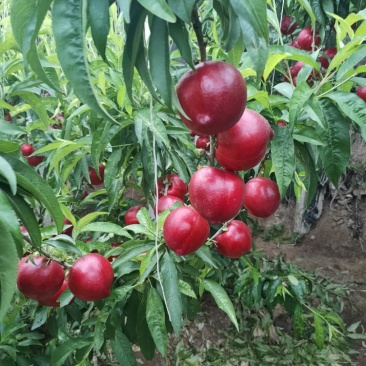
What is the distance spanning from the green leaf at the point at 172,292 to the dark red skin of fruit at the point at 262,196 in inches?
9.9

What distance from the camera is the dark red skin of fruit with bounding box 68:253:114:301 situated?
878 mm

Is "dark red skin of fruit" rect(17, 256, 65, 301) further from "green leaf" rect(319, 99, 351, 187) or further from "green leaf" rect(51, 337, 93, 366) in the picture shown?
"green leaf" rect(319, 99, 351, 187)

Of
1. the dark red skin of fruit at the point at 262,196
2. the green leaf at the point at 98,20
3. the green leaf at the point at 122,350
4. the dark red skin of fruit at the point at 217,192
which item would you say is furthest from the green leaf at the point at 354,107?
the green leaf at the point at 122,350

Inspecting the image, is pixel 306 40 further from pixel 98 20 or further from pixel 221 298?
pixel 98 20

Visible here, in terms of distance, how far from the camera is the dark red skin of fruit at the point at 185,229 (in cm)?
75

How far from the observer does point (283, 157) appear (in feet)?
2.52

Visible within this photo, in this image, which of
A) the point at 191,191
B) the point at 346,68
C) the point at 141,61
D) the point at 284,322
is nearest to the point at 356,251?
the point at 284,322

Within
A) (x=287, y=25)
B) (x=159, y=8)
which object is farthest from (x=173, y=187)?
(x=287, y=25)

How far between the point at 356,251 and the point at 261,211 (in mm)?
2838

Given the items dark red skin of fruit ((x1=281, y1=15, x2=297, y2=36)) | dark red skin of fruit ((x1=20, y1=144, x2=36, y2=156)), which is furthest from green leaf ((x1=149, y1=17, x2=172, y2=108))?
dark red skin of fruit ((x1=281, y1=15, x2=297, y2=36))

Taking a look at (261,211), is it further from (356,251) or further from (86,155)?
(356,251)

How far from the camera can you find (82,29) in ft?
1.07

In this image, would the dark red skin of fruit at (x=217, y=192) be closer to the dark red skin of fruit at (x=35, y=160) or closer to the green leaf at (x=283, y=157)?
the green leaf at (x=283, y=157)

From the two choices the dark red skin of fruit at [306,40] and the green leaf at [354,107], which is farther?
the dark red skin of fruit at [306,40]
